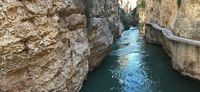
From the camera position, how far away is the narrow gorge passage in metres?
16.1

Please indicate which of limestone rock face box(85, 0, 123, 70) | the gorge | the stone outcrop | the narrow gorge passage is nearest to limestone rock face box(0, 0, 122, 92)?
the gorge

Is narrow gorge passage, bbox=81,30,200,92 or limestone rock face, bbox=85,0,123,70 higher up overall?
limestone rock face, bbox=85,0,123,70

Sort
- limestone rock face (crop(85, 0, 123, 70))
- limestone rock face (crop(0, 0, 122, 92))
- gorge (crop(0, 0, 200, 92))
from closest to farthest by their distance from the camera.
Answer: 1. limestone rock face (crop(0, 0, 122, 92))
2. gorge (crop(0, 0, 200, 92))
3. limestone rock face (crop(85, 0, 123, 70))

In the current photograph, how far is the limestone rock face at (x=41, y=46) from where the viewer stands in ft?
31.9

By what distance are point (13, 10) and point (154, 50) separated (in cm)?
1997

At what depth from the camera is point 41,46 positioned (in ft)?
36.6

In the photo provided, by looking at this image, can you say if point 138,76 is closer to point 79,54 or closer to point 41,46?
point 79,54

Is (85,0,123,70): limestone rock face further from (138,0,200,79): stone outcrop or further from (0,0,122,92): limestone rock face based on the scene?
(138,0,200,79): stone outcrop

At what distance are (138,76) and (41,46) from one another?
9.09 m

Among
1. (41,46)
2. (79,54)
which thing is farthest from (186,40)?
(41,46)

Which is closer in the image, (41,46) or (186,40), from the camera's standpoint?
(41,46)

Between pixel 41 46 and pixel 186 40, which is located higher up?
pixel 41 46

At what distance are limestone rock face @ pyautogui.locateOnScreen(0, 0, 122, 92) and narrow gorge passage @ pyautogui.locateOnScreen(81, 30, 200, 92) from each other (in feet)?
7.28

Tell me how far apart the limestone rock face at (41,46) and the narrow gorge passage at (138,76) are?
222 centimetres
